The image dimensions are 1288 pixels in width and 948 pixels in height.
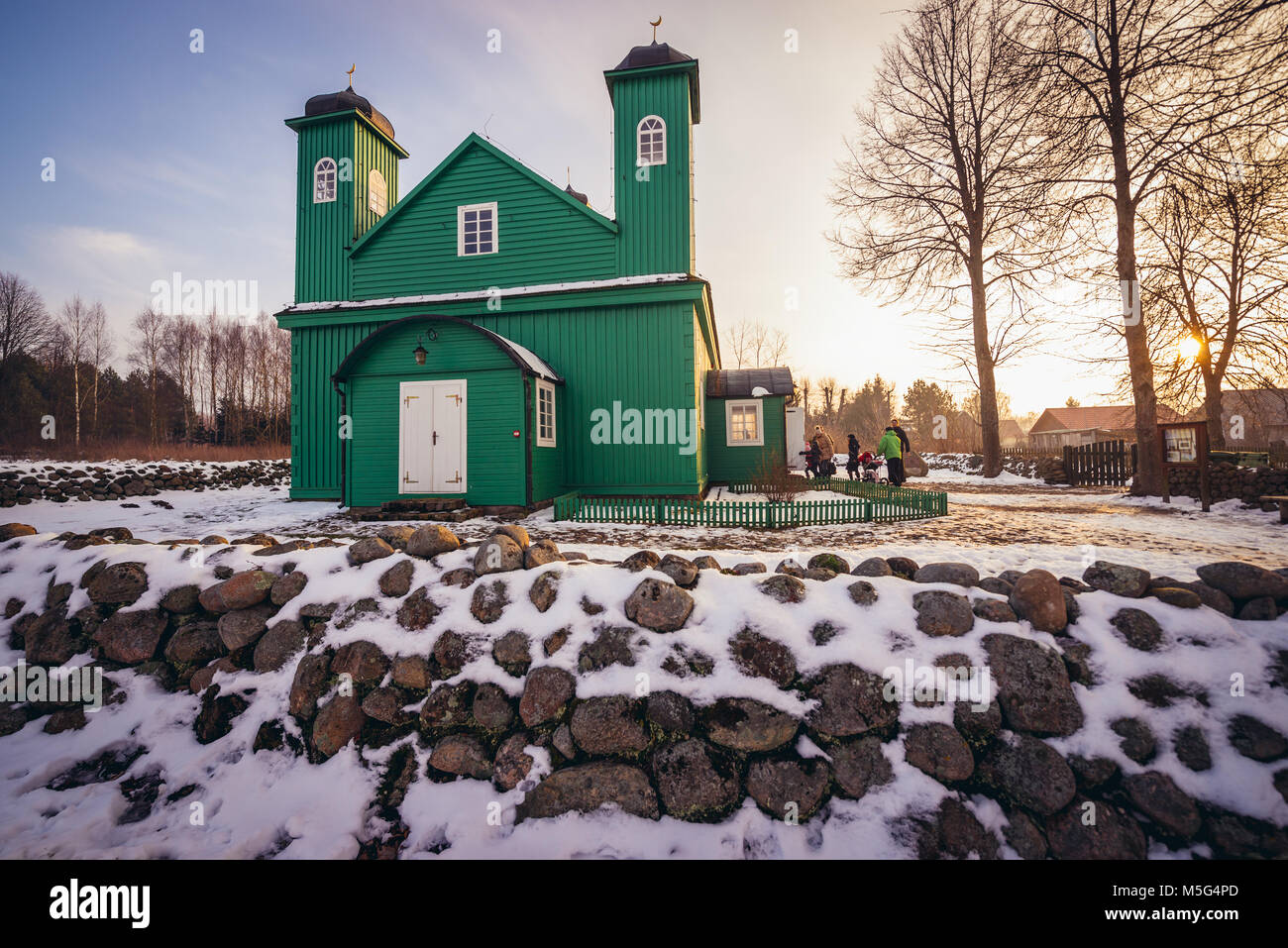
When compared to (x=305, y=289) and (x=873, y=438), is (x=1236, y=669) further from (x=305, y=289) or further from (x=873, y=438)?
→ (x=873, y=438)

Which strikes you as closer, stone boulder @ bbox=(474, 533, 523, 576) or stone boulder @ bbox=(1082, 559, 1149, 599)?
stone boulder @ bbox=(1082, 559, 1149, 599)

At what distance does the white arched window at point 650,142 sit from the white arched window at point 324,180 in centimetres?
→ 898

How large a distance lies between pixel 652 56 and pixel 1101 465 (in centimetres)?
1836

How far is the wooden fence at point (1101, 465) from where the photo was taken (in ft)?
51.1

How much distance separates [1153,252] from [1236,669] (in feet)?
57.4

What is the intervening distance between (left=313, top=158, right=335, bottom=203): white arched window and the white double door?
807cm

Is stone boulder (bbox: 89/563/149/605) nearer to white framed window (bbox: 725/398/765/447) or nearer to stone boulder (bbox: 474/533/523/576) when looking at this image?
stone boulder (bbox: 474/533/523/576)

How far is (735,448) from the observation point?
17344 millimetres

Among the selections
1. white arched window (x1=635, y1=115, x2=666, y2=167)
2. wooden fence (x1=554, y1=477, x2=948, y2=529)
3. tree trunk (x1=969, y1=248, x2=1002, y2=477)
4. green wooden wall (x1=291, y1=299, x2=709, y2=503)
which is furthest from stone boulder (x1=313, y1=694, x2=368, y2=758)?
tree trunk (x1=969, y1=248, x2=1002, y2=477)

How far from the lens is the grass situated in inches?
763

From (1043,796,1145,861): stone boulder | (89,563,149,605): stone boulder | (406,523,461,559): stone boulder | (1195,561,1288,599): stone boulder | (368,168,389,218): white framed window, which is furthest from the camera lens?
(368,168,389,218): white framed window

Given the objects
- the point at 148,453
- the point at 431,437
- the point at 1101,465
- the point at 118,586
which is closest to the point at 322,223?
the point at 431,437

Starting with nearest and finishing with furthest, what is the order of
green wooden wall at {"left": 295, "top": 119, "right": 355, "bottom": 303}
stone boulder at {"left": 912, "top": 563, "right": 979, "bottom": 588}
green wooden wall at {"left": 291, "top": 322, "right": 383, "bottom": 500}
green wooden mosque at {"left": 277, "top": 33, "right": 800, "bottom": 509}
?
stone boulder at {"left": 912, "top": 563, "right": 979, "bottom": 588}
green wooden mosque at {"left": 277, "top": 33, "right": 800, "bottom": 509}
green wooden wall at {"left": 291, "top": 322, "right": 383, "bottom": 500}
green wooden wall at {"left": 295, "top": 119, "right": 355, "bottom": 303}

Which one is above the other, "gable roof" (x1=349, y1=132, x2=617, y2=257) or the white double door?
"gable roof" (x1=349, y1=132, x2=617, y2=257)
